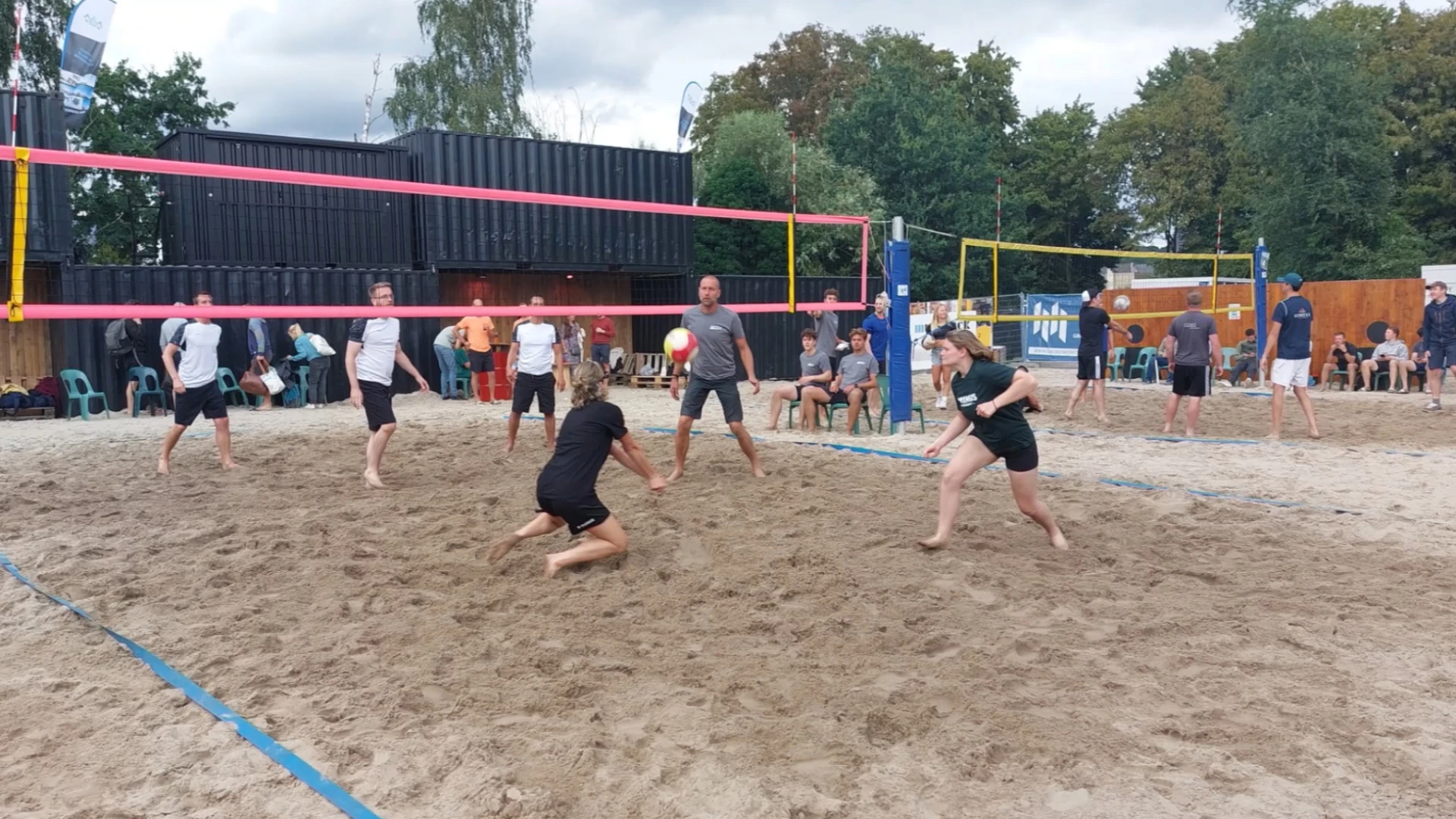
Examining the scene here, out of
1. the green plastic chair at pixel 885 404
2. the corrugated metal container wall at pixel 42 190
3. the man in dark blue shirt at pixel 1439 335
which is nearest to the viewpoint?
the green plastic chair at pixel 885 404

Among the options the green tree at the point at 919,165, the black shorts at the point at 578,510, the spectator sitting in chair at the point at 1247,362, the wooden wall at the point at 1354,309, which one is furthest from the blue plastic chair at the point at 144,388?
the green tree at the point at 919,165

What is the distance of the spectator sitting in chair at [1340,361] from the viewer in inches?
598

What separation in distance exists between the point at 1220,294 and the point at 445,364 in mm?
13391

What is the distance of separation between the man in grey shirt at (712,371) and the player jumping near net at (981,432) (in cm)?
198

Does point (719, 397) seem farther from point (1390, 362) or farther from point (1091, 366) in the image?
point (1390, 362)

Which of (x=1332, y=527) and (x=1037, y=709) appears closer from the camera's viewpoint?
(x=1037, y=709)

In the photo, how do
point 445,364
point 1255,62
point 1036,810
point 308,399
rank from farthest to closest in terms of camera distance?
point 1255,62
point 445,364
point 308,399
point 1036,810

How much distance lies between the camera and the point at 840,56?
3978 cm

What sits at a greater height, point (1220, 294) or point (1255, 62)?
point (1255, 62)

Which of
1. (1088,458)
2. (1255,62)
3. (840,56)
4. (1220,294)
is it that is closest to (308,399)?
(1088,458)

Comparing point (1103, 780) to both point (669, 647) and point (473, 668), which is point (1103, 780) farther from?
point (473, 668)

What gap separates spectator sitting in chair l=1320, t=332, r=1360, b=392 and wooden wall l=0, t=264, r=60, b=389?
55.6 ft

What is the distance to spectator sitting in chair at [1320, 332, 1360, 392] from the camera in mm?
15180

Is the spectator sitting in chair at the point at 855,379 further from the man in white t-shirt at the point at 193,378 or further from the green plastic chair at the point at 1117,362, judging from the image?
the green plastic chair at the point at 1117,362
